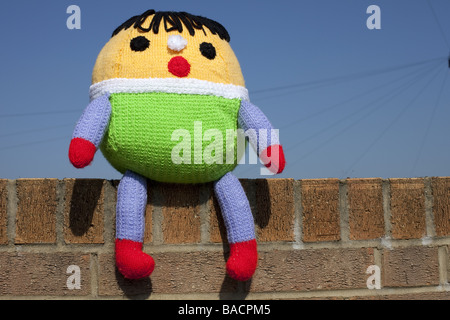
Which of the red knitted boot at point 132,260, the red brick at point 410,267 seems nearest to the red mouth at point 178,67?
the red knitted boot at point 132,260

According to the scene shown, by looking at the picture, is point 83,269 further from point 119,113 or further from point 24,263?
point 119,113

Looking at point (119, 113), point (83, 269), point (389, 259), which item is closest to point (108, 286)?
point (83, 269)

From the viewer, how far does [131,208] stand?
7.11 feet

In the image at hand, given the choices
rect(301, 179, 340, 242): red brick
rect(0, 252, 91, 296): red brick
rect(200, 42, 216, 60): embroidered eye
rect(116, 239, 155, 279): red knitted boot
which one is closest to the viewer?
rect(116, 239, 155, 279): red knitted boot

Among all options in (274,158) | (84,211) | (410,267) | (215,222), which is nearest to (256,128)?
(274,158)

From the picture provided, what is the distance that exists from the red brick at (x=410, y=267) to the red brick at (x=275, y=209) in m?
0.52

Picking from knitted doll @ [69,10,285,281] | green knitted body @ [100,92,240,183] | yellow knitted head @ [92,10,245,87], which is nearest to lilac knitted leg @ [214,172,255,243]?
knitted doll @ [69,10,285,281]

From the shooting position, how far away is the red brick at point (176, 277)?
91.3 inches

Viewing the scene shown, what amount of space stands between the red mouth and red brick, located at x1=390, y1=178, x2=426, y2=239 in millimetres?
1203

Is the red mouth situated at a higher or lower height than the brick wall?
higher

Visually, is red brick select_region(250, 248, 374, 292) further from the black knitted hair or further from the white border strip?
the black knitted hair

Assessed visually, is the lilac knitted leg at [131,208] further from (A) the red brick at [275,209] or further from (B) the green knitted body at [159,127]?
(A) the red brick at [275,209]

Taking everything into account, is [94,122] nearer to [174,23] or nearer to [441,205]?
[174,23]

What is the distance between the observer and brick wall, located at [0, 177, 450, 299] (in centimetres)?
234
